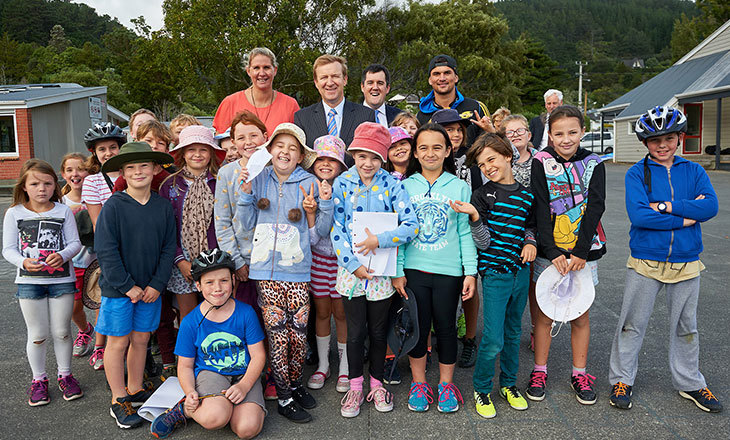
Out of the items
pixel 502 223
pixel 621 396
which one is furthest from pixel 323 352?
pixel 621 396

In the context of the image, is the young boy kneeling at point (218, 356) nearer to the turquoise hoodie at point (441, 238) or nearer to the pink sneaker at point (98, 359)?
the turquoise hoodie at point (441, 238)

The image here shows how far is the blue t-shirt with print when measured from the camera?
329cm

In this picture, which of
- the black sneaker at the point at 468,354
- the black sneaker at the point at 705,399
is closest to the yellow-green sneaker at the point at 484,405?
the black sneaker at the point at 468,354

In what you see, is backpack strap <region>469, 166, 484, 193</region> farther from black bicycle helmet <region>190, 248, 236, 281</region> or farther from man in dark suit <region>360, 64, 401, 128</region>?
black bicycle helmet <region>190, 248, 236, 281</region>

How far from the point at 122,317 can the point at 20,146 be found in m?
20.1

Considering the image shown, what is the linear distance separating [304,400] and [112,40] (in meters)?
61.7

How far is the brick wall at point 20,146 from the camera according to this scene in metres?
19.3

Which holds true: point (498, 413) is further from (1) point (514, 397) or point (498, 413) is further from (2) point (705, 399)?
(2) point (705, 399)

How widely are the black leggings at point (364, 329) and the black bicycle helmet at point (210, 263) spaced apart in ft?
2.71

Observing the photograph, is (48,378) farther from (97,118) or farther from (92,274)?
(97,118)

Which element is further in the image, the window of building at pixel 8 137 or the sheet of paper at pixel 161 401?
the window of building at pixel 8 137

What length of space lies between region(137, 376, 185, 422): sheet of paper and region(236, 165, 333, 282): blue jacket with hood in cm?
90

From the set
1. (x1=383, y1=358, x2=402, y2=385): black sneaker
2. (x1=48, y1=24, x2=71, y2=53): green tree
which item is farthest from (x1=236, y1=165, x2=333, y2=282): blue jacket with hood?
(x1=48, y1=24, x2=71, y2=53): green tree

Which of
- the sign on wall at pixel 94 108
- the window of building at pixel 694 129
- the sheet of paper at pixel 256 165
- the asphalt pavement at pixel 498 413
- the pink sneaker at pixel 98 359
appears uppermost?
the sign on wall at pixel 94 108
